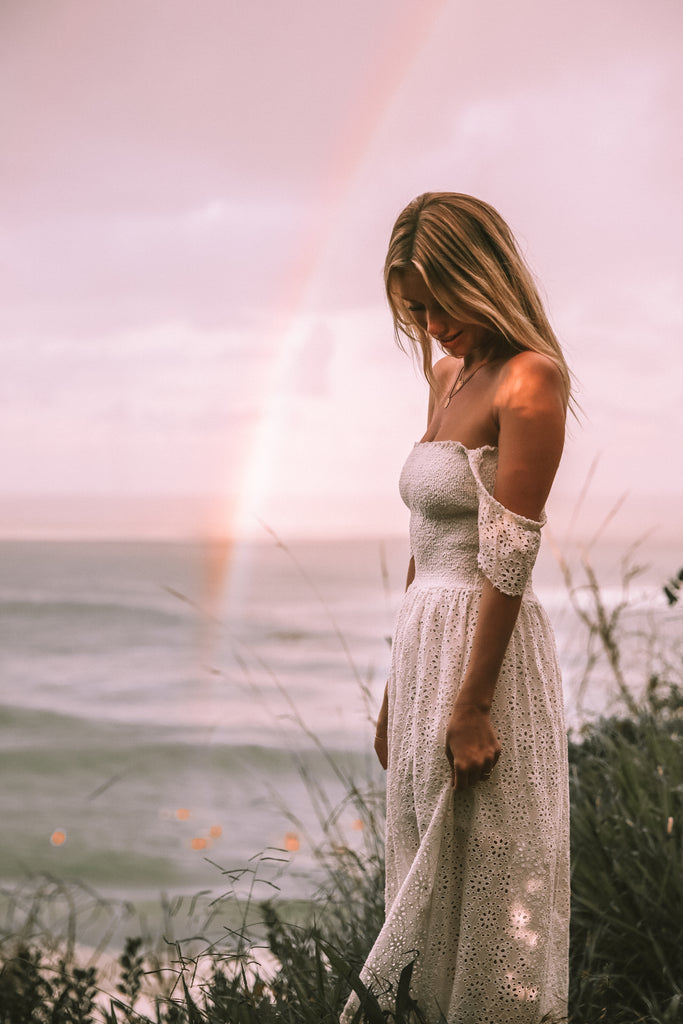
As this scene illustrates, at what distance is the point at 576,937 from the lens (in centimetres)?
→ 296

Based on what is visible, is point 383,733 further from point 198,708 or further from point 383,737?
point 198,708

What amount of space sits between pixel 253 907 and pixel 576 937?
7.47ft

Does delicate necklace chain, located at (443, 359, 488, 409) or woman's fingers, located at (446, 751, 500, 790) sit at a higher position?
delicate necklace chain, located at (443, 359, 488, 409)

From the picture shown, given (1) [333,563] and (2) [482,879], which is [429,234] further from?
(1) [333,563]

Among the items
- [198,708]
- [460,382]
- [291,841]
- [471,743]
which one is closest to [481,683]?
[471,743]

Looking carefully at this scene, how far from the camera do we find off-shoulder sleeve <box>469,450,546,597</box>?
197 centimetres

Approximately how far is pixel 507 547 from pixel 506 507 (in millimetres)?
84

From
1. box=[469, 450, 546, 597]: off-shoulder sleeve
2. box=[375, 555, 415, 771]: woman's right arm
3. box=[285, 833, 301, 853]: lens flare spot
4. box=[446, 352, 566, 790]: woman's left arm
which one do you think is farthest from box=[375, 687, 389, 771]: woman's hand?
box=[285, 833, 301, 853]: lens flare spot

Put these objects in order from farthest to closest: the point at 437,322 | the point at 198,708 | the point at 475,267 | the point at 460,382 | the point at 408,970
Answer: the point at 198,708 < the point at 460,382 < the point at 437,322 < the point at 475,267 < the point at 408,970

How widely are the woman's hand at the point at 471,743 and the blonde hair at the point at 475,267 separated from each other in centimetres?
72

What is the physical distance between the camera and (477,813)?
6.70 ft

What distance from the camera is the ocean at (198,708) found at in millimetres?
5836

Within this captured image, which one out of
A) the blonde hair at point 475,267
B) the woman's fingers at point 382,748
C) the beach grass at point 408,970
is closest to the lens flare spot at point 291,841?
the beach grass at point 408,970

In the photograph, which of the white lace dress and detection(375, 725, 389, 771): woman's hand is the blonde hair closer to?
the white lace dress
